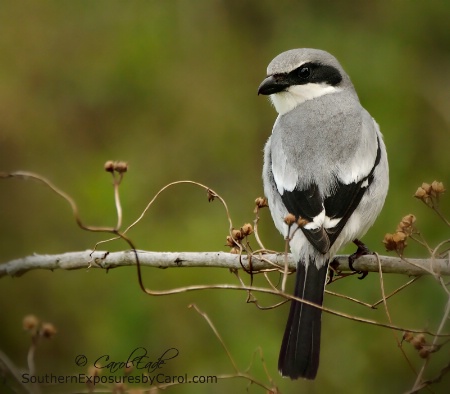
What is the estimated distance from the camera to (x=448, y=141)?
268 inches

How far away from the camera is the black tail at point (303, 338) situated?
3.79m

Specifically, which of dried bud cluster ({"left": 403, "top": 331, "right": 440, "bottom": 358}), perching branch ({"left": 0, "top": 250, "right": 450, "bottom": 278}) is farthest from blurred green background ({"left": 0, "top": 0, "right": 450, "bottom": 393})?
dried bud cluster ({"left": 403, "top": 331, "right": 440, "bottom": 358})

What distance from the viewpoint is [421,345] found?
3127mm

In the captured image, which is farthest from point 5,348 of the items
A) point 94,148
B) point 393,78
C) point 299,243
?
point 393,78

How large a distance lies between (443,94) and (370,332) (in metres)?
2.30

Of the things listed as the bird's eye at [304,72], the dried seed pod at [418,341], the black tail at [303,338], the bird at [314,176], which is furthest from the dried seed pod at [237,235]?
the bird's eye at [304,72]

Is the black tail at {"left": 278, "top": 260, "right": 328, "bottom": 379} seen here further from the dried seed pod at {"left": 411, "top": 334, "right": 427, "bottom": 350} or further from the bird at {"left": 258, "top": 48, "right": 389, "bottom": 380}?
the dried seed pod at {"left": 411, "top": 334, "right": 427, "bottom": 350}

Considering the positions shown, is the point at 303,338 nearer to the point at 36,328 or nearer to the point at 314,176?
the point at 314,176

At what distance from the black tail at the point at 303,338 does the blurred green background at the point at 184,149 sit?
6.00 feet

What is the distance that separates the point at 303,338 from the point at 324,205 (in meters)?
0.74

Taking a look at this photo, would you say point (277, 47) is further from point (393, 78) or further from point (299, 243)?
point (299, 243)

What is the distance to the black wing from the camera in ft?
13.4

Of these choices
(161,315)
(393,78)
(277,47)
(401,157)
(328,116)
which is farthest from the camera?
(277,47)

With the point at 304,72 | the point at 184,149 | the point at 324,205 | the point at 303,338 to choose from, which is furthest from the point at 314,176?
the point at 184,149
